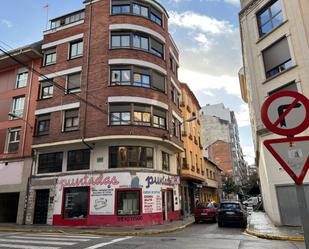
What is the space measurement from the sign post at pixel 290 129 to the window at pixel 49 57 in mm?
23123

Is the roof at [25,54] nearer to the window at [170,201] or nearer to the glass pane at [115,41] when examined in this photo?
the glass pane at [115,41]

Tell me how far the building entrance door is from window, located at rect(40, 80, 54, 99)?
313 inches

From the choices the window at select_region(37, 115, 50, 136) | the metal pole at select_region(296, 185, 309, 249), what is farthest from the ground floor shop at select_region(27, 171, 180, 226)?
the metal pole at select_region(296, 185, 309, 249)

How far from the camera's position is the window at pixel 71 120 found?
2059cm

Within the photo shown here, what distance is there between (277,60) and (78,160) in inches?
612

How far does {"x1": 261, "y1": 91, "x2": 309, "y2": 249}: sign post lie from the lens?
10.3ft

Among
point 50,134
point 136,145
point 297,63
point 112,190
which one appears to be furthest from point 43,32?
point 297,63

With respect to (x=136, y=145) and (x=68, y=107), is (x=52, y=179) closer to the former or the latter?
(x=68, y=107)

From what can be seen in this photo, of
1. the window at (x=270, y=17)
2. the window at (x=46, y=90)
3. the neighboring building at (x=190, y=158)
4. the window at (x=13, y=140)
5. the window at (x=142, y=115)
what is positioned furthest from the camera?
the neighboring building at (x=190, y=158)

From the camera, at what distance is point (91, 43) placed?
71.4 feet

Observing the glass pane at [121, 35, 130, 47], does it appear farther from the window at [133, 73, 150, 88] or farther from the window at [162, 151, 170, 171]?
the window at [162, 151, 170, 171]

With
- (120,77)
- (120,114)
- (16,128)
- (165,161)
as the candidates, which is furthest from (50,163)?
(165,161)

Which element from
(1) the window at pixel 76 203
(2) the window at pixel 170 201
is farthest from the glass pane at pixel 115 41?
(2) the window at pixel 170 201

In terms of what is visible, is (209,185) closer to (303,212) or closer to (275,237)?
(275,237)
